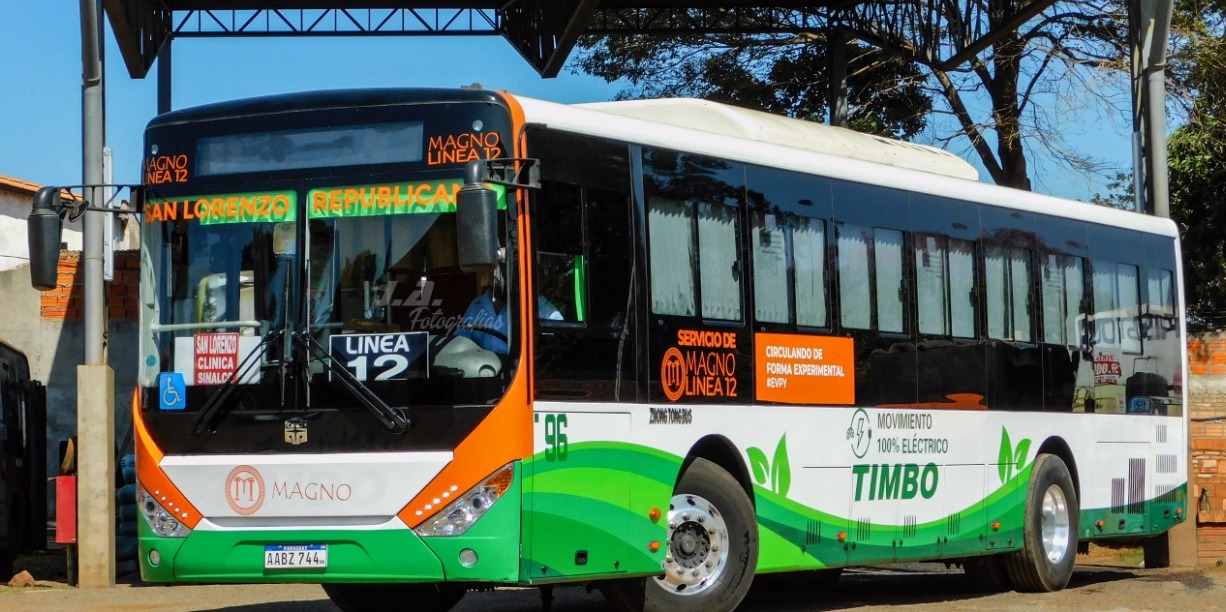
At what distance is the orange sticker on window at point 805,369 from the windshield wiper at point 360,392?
9.18ft

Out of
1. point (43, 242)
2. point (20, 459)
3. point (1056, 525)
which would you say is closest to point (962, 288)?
point (1056, 525)

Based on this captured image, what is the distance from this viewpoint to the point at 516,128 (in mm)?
9805

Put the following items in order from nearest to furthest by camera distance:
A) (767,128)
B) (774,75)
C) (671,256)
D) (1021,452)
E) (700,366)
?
(671,256)
(700,366)
(767,128)
(1021,452)
(774,75)

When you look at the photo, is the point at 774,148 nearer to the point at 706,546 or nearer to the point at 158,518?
the point at 706,546

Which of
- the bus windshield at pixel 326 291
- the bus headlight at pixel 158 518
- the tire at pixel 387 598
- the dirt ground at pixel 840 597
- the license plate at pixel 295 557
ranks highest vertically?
the bus windshield at pixel 326 291

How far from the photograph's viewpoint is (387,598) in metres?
12.0

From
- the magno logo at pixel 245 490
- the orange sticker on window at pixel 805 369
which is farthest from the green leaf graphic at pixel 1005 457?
the magno logo at pixel 245 490

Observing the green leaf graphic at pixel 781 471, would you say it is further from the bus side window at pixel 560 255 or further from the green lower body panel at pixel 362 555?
the green lower body panel at pixel 362 555

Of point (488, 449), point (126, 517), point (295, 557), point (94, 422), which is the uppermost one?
point (94, 422)

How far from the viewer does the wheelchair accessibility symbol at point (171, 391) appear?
397 inches

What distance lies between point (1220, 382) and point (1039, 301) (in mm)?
22373

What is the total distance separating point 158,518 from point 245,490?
59 centimetres

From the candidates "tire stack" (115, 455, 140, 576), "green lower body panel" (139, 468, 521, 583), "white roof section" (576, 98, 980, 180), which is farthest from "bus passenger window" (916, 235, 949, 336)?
"tire stack" (115, 455, 140, 576)

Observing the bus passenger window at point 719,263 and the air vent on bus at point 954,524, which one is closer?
the bus passenger window at point 719,263
